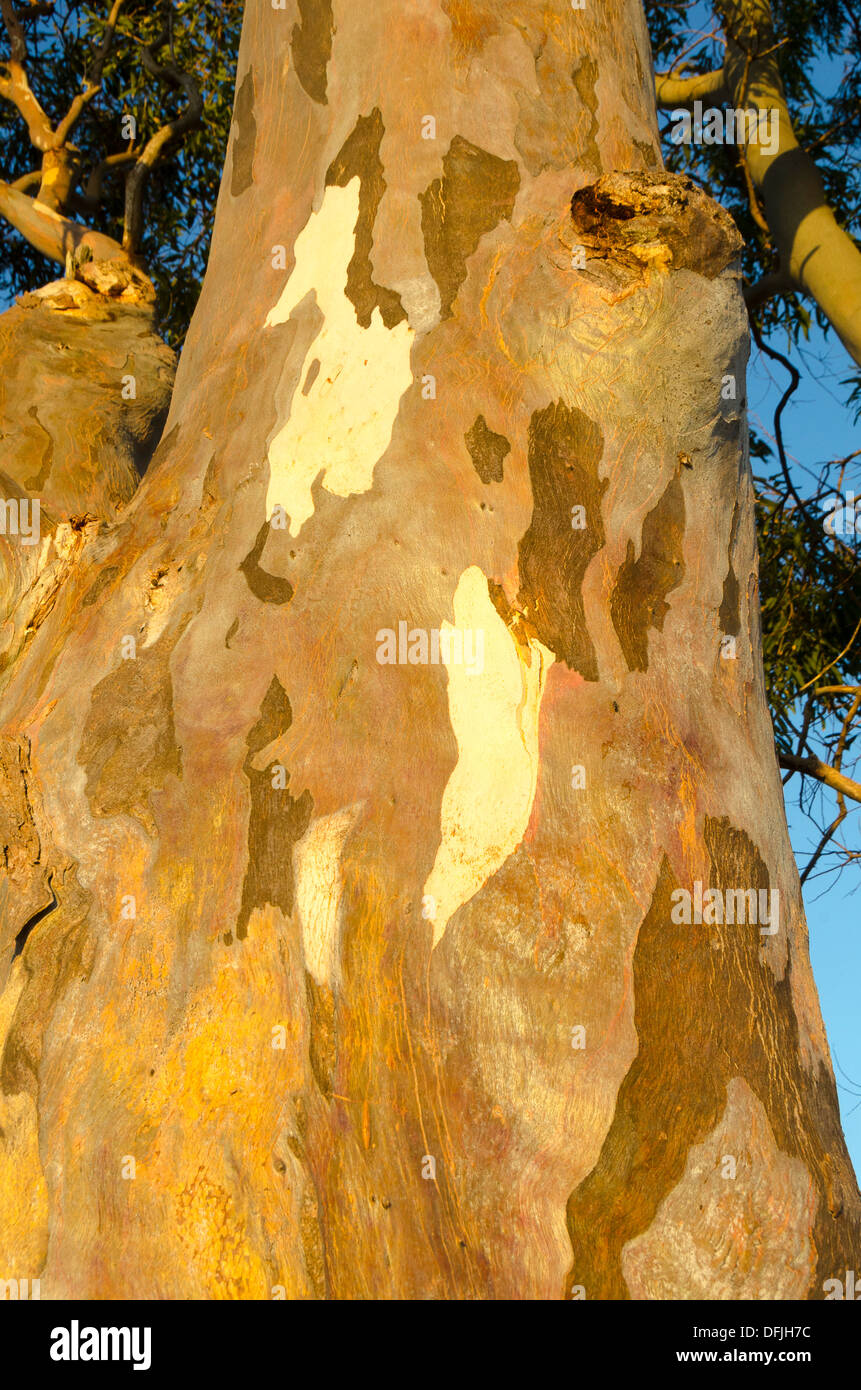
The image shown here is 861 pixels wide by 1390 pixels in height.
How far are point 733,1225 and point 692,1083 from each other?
0.56 feet

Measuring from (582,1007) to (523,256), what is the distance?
113 cm

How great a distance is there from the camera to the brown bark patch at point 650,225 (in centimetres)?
170

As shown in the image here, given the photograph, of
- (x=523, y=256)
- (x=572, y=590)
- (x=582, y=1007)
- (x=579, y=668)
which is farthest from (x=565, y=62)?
(x=582, y=1007)

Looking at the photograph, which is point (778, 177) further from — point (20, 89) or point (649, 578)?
point (20, 89)

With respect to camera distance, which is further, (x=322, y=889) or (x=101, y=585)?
(x=101, y=585)

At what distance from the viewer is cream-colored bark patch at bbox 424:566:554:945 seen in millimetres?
1480

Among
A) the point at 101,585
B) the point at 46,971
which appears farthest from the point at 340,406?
the point at 46,971

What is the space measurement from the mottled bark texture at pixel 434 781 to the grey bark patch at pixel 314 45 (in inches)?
3.8

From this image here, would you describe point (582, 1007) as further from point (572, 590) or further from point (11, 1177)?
point (11, 1177)

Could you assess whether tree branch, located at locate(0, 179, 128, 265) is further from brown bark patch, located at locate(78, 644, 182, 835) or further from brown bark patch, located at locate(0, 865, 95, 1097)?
brown bark patch, located at locate(0, 865, 95, 1097)

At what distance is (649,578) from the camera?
5.56 feet

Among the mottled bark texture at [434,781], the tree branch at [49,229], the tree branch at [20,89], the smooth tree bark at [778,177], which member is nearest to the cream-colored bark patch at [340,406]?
the mottled bark texture at [434,781]

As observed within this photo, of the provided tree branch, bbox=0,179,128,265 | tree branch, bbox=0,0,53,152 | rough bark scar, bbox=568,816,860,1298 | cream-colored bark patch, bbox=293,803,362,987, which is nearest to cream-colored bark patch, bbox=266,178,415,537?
cream-colored bark patch, bbox=293,803,362,987

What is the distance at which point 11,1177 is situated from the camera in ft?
4.94
